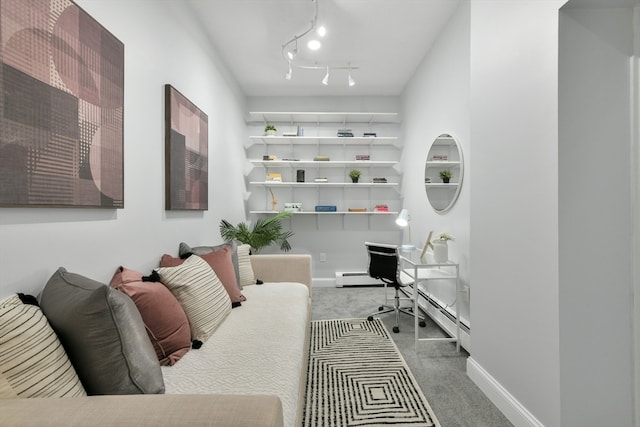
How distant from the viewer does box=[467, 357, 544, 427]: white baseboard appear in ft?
4.61

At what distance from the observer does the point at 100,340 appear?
2.91 feet

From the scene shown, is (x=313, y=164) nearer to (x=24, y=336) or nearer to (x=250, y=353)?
(x=250, y=353)

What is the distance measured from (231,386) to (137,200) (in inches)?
45.8

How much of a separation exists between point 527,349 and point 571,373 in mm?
206

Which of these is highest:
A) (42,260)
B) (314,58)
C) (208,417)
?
(314,58)

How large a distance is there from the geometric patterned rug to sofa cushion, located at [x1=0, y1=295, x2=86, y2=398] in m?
1.17

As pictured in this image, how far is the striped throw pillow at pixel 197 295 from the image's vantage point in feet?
5.00

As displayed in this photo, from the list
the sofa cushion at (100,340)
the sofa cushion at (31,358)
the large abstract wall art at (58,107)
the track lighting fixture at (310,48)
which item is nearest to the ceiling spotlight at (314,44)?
the track lighting fixture at (310,48)

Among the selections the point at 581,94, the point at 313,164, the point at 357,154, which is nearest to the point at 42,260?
the point at 581,94

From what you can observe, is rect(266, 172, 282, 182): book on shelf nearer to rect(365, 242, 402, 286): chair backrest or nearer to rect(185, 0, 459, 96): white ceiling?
rect(185, 0, 459, 96): white ceiling

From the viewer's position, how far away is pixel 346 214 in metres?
4.39

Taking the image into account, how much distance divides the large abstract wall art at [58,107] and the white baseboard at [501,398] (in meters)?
2.30

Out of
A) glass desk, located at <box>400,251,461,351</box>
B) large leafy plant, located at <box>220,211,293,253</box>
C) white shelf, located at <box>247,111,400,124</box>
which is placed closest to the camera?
glass desk, located at <box>400,251,461,351</box>

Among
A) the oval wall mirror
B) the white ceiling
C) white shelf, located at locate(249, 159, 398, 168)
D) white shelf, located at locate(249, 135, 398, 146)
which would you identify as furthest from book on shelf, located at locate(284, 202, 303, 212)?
the oval wall mirror
